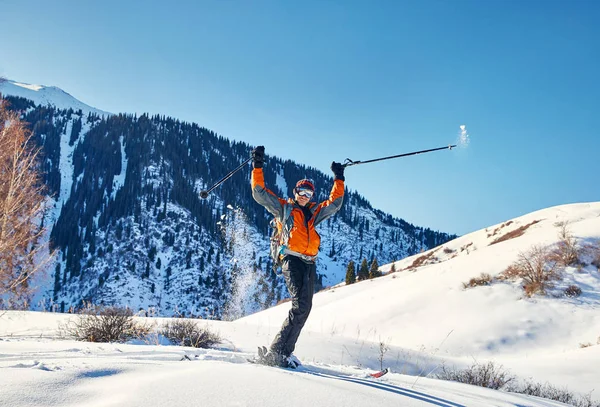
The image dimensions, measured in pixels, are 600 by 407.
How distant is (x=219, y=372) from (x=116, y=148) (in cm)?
19221

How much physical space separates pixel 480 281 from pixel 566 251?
4302mm

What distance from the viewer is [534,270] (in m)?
16.9

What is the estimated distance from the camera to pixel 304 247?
4734mm

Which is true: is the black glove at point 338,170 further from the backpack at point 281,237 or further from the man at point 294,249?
the backpack at point 281,237

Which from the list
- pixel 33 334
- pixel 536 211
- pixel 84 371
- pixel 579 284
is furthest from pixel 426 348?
pixel 536 211

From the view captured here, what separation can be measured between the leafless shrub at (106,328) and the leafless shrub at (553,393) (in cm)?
735

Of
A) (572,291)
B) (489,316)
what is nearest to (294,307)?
(489,316)

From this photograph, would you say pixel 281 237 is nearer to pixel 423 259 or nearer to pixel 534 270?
pixel 534 270

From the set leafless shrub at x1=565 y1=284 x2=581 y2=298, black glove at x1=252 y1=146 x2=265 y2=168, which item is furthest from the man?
leafless shrub at x1=565 y1=284 x2=581 y2=298

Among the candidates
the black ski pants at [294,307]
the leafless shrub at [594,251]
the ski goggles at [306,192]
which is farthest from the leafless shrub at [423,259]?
the black ski pants at [294,307]

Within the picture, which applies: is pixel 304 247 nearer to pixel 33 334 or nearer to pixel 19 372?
pixel 19 372

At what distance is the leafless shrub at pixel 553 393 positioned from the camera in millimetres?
6707

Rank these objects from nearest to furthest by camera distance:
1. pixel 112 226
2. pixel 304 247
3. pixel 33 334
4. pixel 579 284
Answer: pixel 304 247 → pixel 33 334 → pixel 579 284 → pixel 112 226

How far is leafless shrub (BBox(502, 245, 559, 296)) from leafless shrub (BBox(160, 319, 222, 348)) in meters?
14.8
